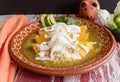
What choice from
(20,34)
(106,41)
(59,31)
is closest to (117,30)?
(106,41)

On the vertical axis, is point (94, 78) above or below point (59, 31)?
below

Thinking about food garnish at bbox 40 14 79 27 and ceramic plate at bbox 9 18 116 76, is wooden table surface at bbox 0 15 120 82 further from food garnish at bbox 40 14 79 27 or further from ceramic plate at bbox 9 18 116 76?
food garnish at bbox 40 14 79 27

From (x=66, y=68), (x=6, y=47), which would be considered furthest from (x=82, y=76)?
(x=6, y=47)

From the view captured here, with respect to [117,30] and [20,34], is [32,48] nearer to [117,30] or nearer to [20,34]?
[20,34]

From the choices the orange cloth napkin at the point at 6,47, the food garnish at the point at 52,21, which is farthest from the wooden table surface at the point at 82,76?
the food garnish at the point at 52,21

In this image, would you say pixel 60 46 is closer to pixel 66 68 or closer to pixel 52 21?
pixel 66 68

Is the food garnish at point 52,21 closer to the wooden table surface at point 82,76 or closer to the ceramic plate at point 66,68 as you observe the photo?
the ceramic plate at point 66,68
